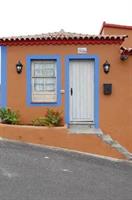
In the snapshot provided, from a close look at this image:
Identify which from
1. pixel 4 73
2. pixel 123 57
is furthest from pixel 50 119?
pixel 123 57

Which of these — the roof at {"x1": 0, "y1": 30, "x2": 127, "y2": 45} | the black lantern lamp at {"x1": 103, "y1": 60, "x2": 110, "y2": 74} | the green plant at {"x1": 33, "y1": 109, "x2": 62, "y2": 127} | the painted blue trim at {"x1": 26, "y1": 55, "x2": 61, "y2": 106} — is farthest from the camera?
the painted blue trim at {"x1": 26, "y1": 55, "x2": 61, "y2": 106}

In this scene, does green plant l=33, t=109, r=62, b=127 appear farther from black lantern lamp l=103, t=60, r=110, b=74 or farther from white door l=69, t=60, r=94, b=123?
black lantern lamp l=103, t=60, r=110, b=74

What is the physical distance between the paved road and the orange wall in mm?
2788

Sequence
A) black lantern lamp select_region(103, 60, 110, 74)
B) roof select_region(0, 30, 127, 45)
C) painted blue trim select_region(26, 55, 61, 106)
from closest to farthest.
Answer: roof select_region(0, 30, 127, 45) < black lantern lamp select_region(103, 60, 110, 74) < painted blue trim select_region(26, 55, 61, 106)

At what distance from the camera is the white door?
15.0 meters

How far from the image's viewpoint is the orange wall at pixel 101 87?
14.9m

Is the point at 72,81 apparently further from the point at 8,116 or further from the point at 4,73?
the point at 8,116

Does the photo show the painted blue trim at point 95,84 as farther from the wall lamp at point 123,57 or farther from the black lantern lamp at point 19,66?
the black lantern lamp at point 19,66

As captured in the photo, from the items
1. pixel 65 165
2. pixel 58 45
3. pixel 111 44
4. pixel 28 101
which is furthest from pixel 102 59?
pixel 65 165

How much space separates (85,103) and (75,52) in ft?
5.54

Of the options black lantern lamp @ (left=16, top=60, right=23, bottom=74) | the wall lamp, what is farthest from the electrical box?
black lantern lamp @ (left=16, top=60, right=23, bottom=74)

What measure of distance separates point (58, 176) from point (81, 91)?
571cm

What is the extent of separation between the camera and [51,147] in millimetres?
12906

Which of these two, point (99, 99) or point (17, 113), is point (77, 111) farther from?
point (17, 113)
